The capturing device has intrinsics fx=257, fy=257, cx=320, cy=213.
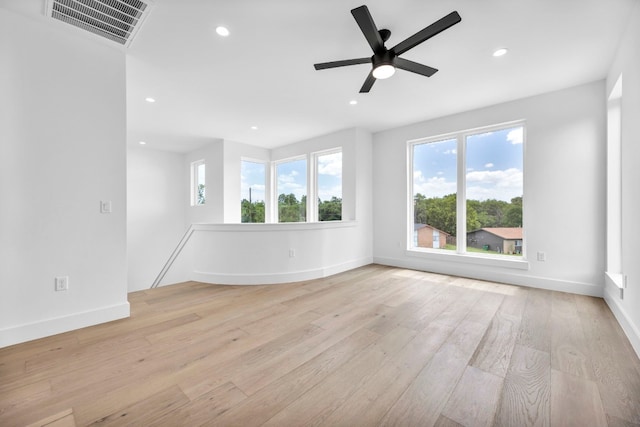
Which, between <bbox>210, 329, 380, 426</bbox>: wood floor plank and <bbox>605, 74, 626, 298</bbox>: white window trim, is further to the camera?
<bbox>605, 74, 626, 298</bbox>: white window trim

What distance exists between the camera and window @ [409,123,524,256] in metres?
3.97

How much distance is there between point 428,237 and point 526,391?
11.3 feet

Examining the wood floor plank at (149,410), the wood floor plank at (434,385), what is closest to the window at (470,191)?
the wood floor plank at (434,385)

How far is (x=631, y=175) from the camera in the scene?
223cm

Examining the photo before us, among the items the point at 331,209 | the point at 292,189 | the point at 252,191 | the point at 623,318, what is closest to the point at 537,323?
the point at 623,318

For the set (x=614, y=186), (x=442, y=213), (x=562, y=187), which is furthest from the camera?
(x=442, y=213)

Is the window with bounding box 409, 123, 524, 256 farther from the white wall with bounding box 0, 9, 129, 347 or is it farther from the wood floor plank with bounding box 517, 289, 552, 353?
the white wall with bounding box 0, 9, 129, 347

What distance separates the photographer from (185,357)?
1.94 meters

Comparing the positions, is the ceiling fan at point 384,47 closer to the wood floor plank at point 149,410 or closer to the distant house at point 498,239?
the wood floor plank at point 149,410

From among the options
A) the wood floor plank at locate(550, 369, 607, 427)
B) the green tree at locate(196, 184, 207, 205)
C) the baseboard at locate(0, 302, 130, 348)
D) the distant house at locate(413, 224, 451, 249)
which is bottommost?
the wood floor plank at locate(550, 369, 607, 427)

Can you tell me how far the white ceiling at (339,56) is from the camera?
6.95ft

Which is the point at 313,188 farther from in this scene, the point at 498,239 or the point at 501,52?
the point at 501,52

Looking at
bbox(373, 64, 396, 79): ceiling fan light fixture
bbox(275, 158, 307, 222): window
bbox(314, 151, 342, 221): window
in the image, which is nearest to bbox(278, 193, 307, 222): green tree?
bbox(275, 158, 307, 222): window

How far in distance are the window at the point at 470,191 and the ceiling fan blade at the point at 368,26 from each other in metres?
3.03
